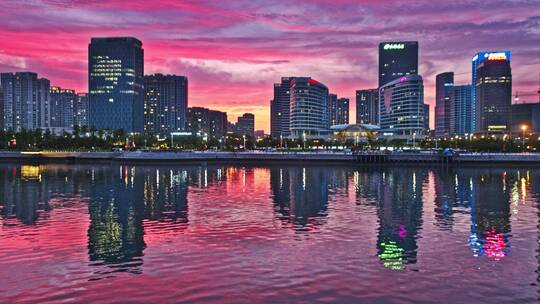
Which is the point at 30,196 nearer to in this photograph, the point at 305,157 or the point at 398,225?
the point at 398,225

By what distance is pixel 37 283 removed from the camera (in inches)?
987

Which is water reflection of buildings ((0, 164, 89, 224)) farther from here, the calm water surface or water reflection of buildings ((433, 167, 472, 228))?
water reflection of buildings ((433, 167, 472, 228))

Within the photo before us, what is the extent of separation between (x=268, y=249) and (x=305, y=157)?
4853 inches

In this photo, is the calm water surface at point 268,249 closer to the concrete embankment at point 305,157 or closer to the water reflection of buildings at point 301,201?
the water reflection of buildings at point 301,201

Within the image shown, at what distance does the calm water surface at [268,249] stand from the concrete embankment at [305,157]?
296 feet

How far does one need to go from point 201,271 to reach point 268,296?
5.64 m

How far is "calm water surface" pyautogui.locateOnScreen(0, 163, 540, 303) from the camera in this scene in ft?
79.3

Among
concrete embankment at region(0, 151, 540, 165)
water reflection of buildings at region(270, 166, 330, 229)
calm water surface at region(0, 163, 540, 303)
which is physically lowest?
calm water surface at region(0, 163, 540, 303)

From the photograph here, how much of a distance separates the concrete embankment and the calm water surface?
296 ft

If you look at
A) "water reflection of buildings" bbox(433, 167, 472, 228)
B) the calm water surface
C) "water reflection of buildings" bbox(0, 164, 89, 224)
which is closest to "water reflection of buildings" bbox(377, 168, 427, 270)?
the calm water surface

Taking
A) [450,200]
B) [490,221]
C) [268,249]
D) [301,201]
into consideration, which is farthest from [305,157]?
[268,249]

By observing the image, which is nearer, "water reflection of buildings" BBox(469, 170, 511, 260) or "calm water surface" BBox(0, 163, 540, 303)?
"calm water surface" BBox(0, 163, 540, 303)

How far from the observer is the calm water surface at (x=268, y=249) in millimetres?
24156

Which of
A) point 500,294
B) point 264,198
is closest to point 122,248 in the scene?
point 500,294
